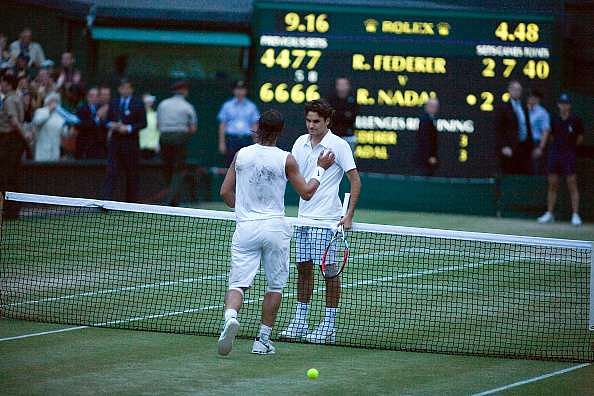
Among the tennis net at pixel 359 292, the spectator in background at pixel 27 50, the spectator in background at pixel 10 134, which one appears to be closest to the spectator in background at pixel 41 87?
the spectator in background at pixel 27 50

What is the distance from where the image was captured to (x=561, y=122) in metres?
20.3

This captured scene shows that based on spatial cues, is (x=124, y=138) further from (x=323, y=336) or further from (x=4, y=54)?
(x=323, y=336)

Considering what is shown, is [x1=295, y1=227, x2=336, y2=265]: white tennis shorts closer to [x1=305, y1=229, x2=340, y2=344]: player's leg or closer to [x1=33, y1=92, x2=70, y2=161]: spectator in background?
[x1=305, y1=229, x2=340, y2=344]: player's leg

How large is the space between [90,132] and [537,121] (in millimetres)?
7839

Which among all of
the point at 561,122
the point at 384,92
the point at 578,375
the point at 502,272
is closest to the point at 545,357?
the point at 578,375

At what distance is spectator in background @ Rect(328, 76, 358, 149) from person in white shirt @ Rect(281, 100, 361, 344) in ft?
33.8

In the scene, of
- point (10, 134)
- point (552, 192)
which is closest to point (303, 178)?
point (10, 134)

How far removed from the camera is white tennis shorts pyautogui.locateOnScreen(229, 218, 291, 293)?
955 centimetres

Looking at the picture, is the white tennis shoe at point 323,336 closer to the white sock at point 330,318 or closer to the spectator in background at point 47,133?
the white sock at point 330,318

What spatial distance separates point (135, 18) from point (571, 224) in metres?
9.37

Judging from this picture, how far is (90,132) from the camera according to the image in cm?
2198

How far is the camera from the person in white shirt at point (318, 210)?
10492 mm

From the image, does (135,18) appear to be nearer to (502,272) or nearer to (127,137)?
(127,137)

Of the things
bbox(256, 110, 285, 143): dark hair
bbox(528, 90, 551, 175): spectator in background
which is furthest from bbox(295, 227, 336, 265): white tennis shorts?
bbox(528, 90, 551, 175): spectator in background
